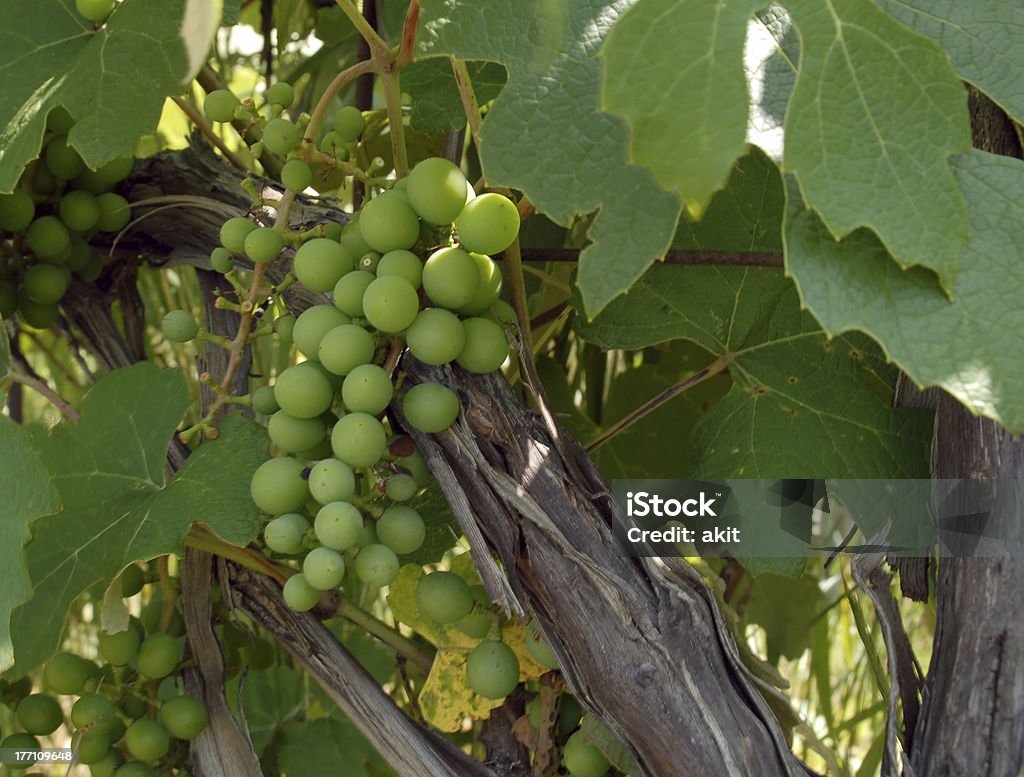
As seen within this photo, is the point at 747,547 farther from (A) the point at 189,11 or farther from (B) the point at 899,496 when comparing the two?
(A) the point at 189,11

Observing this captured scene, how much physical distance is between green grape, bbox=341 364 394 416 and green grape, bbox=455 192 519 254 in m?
0.12

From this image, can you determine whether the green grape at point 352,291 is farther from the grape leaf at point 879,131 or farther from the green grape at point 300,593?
the grape leaf at point 879,131

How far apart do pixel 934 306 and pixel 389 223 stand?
1.28 feet

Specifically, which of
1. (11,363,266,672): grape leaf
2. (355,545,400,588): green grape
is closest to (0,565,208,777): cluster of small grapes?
(11,363,266,672): grape leaf

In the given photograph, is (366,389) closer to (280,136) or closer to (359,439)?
(359,439)

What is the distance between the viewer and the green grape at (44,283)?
3.60 feet

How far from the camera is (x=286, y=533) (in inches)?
30.8

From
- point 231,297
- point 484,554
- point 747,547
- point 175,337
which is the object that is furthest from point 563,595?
point 231,297

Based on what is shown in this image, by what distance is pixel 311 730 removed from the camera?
4.38ft

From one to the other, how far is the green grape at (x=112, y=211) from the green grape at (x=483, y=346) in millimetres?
518

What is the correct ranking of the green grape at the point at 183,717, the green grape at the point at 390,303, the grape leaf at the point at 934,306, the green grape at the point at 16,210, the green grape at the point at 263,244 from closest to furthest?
the grape leaf at the point at 934,306
the green grape at the point at 390,303
the green grape at the point at 263,244
the green grape at the point at 183,717
the green grape at the point at 16,210

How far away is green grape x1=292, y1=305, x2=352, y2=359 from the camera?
2.58ft

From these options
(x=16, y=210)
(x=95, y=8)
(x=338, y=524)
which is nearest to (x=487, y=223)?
(x=338, y=524)

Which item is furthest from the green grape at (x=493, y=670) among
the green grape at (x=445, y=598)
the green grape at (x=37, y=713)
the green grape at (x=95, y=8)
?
the green grape at (x=95, y=8)
